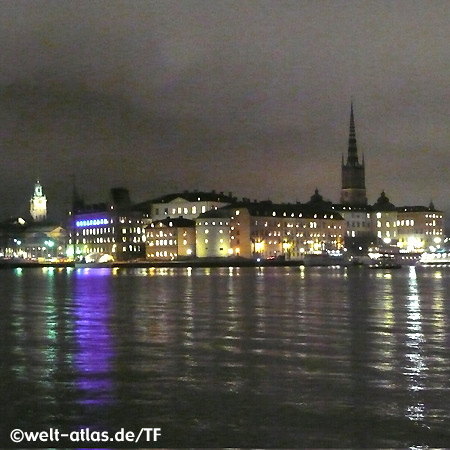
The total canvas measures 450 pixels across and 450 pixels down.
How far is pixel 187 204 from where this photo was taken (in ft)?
341

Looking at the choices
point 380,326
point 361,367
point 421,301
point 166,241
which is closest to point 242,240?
point 166,241

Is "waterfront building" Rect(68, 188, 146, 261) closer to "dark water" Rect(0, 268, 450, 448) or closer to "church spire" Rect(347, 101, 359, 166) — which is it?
"church spire" Rect(347, 101, 359, 166)

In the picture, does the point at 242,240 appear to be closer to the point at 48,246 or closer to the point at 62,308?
the point at 48,246

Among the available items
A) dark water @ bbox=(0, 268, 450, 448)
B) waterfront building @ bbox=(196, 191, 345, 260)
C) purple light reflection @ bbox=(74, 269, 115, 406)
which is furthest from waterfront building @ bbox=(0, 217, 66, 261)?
dark water @ bbox=(0, 268, 450, 448)

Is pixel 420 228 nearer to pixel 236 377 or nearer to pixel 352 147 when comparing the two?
pixel 352 147

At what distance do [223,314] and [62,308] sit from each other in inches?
197

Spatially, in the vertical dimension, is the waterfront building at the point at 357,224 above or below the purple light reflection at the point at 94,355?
above

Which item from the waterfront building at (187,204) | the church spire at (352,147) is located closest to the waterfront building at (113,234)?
the waterfront building at (187,204)

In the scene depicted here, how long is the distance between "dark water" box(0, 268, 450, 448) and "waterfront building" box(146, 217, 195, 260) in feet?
246

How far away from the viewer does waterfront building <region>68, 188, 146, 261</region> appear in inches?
4085

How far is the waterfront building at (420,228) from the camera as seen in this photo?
11481 cm

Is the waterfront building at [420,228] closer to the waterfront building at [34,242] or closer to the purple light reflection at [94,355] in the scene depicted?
the waterfront building at [34,242]

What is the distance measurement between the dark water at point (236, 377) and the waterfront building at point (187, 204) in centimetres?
8314

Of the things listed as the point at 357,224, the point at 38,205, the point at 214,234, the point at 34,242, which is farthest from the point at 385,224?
the point at 38,205
